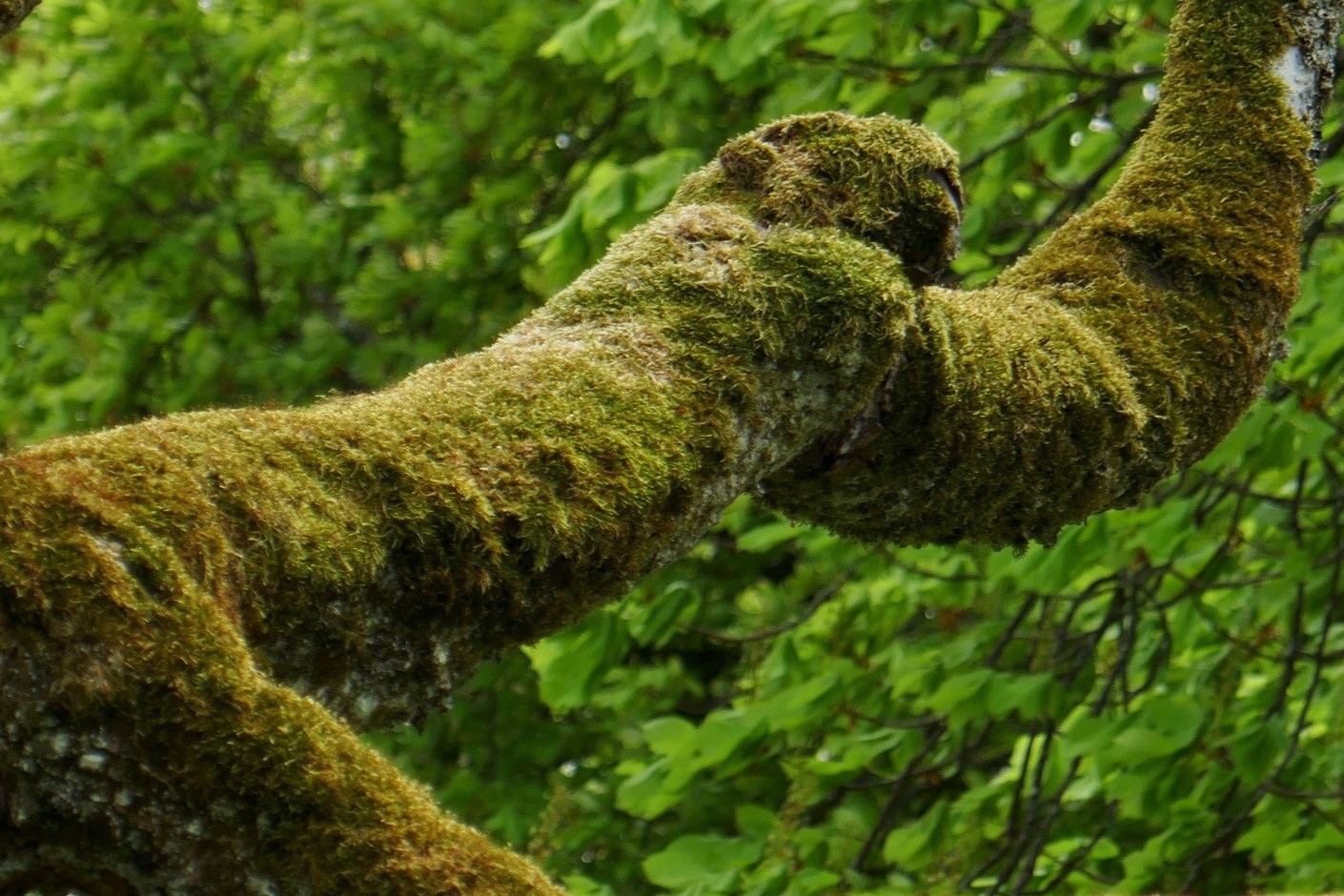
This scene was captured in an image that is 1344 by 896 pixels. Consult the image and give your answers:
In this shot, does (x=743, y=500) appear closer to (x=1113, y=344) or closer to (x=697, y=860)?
(x=697, y=860)

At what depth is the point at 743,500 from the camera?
5.43 m

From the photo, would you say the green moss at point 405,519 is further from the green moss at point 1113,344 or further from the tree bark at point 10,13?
the tree bark at point 10,13

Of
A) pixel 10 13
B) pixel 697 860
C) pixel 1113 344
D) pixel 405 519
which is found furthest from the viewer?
pixel 697 860

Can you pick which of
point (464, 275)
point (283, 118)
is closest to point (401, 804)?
point (464, 275)

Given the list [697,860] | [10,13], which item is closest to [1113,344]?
[10,13]

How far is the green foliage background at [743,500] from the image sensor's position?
4547 millimetres

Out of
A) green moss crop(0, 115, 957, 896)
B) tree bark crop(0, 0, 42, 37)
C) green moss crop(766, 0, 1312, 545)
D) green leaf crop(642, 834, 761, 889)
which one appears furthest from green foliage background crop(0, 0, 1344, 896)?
tree bark crop(0, 0, 42, 37)

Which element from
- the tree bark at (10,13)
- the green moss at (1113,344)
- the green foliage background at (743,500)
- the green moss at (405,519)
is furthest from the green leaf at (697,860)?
the tree bark at (10,13)

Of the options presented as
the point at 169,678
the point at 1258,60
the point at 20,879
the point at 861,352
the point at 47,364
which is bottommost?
the point at 47,364

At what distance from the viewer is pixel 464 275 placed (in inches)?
260

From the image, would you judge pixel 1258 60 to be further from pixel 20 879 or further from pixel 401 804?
pixel 20 879

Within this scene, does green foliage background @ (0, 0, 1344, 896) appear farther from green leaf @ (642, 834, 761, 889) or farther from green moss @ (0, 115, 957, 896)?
green moss @ (0, 115, 957, 896)

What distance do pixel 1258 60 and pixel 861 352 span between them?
979 mm

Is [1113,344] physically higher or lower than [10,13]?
lower
